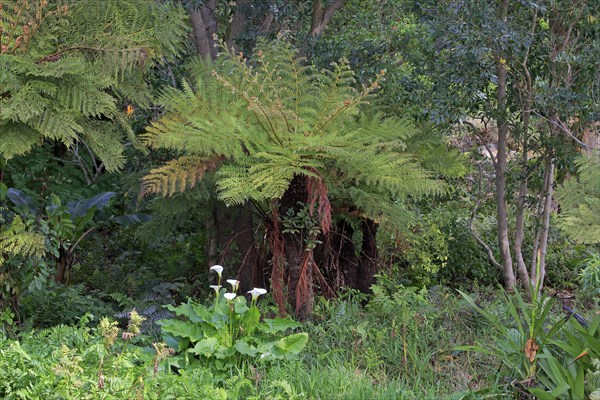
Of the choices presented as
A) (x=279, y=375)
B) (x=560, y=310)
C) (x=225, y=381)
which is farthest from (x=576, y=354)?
(x=560, y=310)

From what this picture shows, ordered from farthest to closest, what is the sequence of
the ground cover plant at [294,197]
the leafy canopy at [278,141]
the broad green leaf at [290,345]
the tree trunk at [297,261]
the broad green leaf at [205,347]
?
the tree trunk at [297,261]
the leafy canopy at [278,141]
the broad green leaf at [290,345]
the broad green leaf at [205,347]
the ground cover plant at [294,197]

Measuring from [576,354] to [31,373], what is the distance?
278cm

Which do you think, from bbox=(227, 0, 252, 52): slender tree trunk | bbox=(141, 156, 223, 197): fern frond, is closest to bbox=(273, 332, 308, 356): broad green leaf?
bbox=(141, 156, 223, 197): fern frond

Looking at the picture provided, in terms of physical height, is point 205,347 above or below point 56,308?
above

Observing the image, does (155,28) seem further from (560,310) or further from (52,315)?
(560,310)

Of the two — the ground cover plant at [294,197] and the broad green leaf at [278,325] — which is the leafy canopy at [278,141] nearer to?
the ground cover plant at [294,197]

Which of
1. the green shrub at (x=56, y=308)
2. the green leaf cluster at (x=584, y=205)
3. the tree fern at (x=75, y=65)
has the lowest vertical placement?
the green shrub at (x=56, y=308)

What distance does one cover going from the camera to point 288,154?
4.89 m

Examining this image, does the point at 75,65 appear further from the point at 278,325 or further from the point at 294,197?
the point at 278,325

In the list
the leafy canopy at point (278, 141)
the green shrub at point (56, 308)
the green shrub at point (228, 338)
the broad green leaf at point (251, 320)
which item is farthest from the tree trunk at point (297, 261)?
the green shrub at point (56, 308)

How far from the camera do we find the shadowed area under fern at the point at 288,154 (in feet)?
15.9

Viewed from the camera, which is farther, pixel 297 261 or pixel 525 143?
pixel 525 143

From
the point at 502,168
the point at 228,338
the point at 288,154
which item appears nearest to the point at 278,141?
the point at 288,154

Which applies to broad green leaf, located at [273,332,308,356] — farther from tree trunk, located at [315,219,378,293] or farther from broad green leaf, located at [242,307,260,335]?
tree trunk, located at [315,219,378,293]
